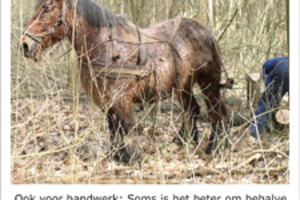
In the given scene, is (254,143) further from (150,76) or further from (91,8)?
(91,8)

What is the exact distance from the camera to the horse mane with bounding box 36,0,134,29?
4152 millimetres

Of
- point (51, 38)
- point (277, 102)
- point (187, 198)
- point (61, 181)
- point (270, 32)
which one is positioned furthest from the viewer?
point (270, 32)

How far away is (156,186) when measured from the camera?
3314mm

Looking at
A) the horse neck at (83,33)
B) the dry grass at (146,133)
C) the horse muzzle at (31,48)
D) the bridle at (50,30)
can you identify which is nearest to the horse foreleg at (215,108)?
the dry grass at (146,133)

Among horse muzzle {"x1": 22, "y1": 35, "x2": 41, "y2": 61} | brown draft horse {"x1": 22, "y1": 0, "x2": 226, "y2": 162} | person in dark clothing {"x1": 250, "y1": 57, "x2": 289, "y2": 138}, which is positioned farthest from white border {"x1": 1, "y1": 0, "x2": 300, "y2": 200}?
person in dark clothing {"x1": 250, "y1": 57, "x2": 289, "y2": 138}

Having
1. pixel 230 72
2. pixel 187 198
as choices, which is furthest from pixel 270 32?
pixel 187 198

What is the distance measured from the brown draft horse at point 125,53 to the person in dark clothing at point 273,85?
530 mm

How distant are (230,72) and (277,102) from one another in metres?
2.32

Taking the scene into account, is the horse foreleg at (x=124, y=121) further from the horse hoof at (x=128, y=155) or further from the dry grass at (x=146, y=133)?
the dry grass at (x=146, y=133)

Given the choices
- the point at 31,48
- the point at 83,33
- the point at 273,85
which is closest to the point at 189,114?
the point at 273,85

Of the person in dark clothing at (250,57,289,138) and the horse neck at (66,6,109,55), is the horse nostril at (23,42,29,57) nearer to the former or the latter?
the horse neck at (66,6,109,55)

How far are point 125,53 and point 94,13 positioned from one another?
1.75ft

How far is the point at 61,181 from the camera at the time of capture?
3.54 metres

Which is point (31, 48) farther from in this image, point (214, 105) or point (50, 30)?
point (214, 105)
